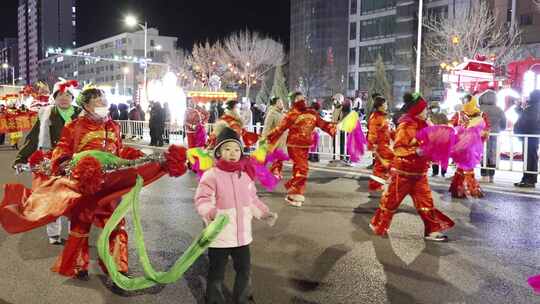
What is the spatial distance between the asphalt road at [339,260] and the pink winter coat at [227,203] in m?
0.90

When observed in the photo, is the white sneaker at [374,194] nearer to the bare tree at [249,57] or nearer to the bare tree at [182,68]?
the bare tree at [249,57]

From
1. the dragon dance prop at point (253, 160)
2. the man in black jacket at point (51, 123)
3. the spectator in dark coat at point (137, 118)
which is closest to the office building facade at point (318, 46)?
the spectator in dark coat at point (137, 118)

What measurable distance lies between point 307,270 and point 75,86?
363cm

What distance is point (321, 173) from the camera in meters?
13.6

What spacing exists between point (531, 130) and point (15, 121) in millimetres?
18043

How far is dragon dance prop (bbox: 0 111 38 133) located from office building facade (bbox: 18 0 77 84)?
15097 centimetres

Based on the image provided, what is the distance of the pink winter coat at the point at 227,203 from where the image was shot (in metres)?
4.21

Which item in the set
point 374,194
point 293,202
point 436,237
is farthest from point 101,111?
point 374,194

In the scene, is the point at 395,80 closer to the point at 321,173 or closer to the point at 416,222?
the point at 321,173

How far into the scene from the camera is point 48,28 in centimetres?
16475

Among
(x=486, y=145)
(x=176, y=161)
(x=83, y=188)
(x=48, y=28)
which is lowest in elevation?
(x=83, y=188)

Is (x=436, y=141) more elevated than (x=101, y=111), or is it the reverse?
(x=101, y=111)

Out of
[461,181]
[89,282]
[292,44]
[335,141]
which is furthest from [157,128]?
[292,44]

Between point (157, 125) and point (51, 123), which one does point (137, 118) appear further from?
point (51, 123)
